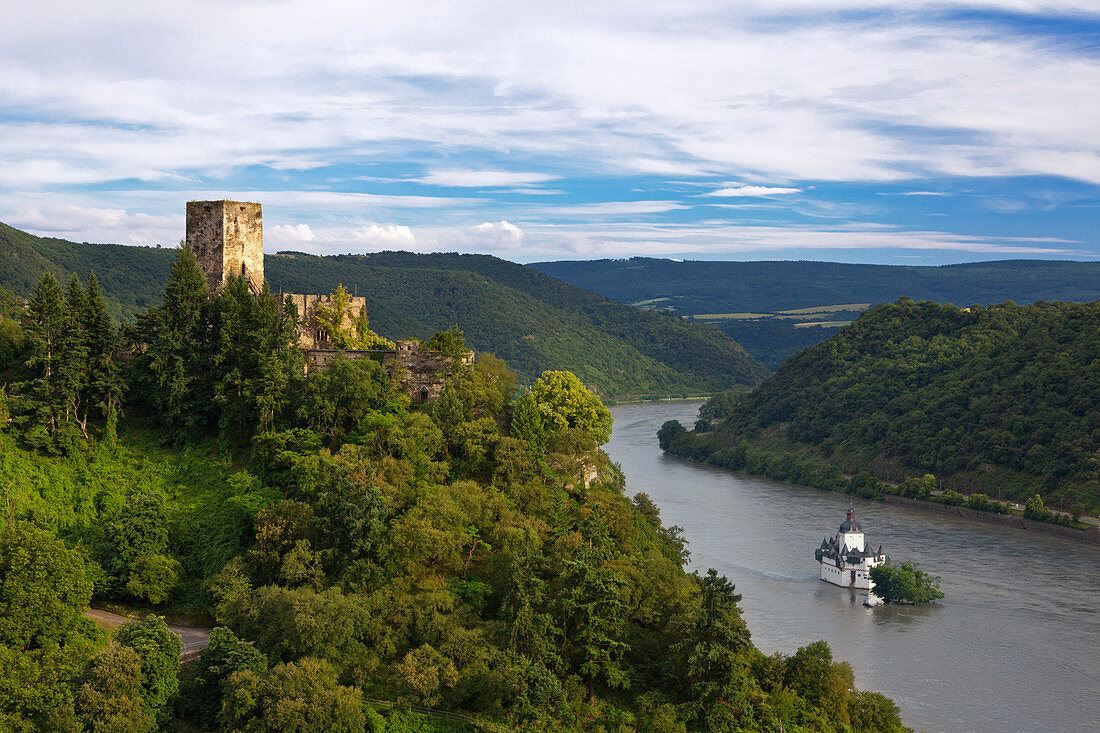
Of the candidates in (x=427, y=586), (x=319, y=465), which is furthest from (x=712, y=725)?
(x=319, y=465)

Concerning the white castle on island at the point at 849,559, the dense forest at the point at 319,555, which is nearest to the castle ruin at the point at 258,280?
the dense forest at the point at 319,555

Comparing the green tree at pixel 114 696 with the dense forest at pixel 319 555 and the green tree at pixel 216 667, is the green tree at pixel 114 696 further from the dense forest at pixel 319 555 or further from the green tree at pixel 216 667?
the green tree at pixel 216 667

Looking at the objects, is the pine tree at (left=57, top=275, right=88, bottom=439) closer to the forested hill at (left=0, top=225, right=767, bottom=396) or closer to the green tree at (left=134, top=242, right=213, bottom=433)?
the green tree at (left=134, top=242, right=213, bottom=433)

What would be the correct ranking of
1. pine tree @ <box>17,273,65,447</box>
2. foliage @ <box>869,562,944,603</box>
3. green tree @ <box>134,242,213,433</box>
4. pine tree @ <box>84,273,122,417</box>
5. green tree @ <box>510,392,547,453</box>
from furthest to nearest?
foliage @ <box>869,562,944,603</box> → green tree @ <box>510,392,547,453</box> → green tree @ <box>134,242,213,433</box> → pine tree @ <box>84,273,122,417</box> → pine tree @ <box>17,273,65,447</box>

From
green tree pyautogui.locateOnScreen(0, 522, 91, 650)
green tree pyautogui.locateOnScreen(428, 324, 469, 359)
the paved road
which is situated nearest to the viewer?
green tree pyautogui.locateOnScreen(0, 522, 91, 650)

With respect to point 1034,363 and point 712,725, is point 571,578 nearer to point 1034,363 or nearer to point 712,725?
point 712,725

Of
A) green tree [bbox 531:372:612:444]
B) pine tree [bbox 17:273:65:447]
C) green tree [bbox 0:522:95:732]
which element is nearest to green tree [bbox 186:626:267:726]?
green tree [bbox 0:522:95:732]

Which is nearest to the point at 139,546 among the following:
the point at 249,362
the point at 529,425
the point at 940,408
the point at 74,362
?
the point at 74,362
